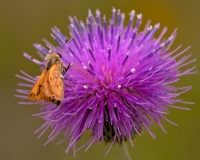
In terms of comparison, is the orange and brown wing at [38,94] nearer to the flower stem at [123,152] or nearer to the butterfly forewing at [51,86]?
the butterfly forewing at [51,86]

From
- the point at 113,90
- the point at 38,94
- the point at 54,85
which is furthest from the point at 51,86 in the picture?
the point at 113,90

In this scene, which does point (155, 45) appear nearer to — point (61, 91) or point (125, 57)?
point (125, 57)

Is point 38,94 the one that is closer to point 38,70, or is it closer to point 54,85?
point 54,85

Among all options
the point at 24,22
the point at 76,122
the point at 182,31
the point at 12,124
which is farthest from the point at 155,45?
the point at 24,22

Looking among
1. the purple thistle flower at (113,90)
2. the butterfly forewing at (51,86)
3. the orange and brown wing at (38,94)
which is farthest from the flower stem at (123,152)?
the orange and brown wing at (38,94)

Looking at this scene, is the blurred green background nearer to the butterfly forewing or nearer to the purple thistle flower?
the purple thistle flower

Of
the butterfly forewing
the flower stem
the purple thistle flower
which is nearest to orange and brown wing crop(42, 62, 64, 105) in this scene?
the butterfly forewing
